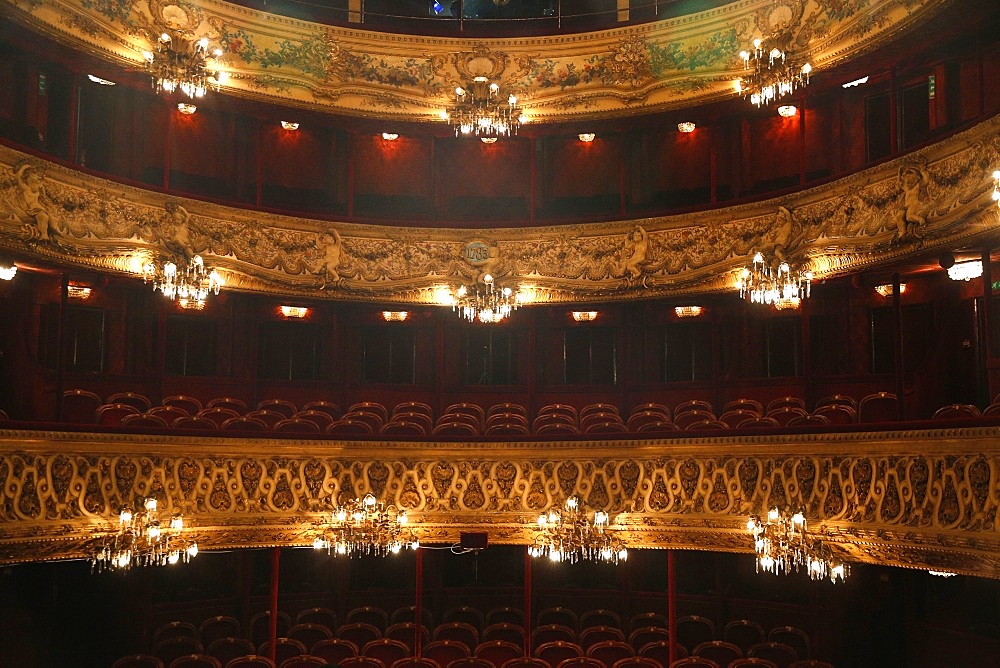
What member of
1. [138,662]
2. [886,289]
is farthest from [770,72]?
[138,662]

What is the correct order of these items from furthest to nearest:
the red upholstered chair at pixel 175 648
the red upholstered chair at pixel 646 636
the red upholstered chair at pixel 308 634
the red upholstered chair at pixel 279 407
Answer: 1. the red upholstered chair at pixel 279 407
2. the red upholstered chair at pixel 646 636
3. the red upholstered chair at pixel 308 634
4. the red upholstered chair at pixel 175 648

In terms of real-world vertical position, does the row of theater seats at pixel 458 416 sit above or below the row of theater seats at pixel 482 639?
above

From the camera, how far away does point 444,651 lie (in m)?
16.4

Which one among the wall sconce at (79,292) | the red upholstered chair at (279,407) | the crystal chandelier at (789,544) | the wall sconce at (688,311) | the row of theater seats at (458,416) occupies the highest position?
the wall sconce at (79,292)

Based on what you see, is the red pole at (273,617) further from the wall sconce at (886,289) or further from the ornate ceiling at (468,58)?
the wall sconce at (886,289)

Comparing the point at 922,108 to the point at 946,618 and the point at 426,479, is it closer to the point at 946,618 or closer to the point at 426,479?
the point at 946,618

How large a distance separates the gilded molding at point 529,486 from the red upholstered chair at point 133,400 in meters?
1.84

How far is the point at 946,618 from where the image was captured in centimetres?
1537

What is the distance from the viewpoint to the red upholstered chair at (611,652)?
16.0 meters

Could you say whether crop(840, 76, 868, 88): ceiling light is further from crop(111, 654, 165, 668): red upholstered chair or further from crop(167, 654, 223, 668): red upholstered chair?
crop(111, 654, 165, 668): red upholstered chair

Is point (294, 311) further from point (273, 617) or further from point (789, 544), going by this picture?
point (789, 544)

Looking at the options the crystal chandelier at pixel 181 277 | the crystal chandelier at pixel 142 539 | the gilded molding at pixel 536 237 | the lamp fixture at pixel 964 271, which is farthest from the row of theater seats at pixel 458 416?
the lamp fixture at pixel 964 271

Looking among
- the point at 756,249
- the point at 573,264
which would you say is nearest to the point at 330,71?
the point at 573,264

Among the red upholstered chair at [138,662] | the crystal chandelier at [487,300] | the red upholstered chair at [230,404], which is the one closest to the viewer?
the red upholstered chair at [138,662]
